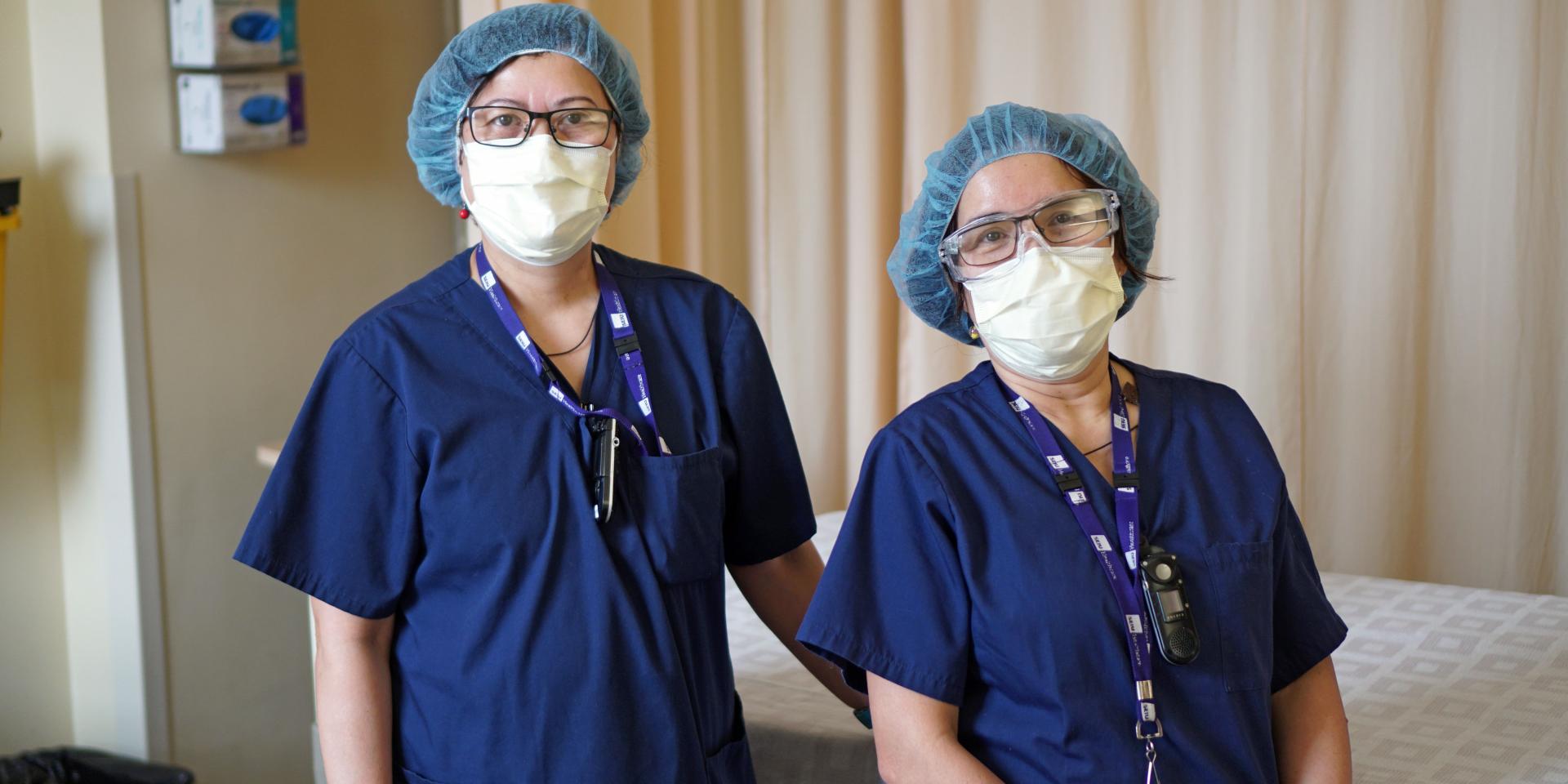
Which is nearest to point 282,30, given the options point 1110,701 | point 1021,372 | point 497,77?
point 497,77

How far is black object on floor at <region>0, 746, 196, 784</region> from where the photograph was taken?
2666 millimetres

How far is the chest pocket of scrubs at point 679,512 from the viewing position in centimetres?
140

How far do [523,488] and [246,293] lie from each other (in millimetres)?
1870

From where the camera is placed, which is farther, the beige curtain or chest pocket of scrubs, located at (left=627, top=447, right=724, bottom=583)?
the beige curtain

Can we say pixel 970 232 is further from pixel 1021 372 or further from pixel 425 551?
pixel 425 551

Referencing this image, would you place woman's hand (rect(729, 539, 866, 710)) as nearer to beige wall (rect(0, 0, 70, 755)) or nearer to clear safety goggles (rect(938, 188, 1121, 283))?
clear safety goggles (rect(938, 188, 1121, 283))

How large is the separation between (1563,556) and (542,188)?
84.3 inches

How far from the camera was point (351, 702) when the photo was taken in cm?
135

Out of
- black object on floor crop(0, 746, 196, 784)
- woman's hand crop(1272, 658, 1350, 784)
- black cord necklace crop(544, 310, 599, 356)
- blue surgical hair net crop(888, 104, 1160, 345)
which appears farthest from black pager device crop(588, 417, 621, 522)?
black object on floor crop(0, 746, 196, 784)

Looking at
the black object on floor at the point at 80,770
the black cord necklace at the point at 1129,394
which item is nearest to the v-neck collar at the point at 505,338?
the black cord necklace at the point at 1129,394

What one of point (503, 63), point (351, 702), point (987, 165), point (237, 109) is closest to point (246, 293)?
point (237, 109)

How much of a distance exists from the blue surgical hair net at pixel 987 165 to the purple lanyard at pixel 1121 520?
118 mm

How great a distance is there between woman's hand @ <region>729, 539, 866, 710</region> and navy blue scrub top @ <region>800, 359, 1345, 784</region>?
26 centimetres

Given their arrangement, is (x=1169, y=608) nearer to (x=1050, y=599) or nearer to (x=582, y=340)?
(x=1050, y=599)
